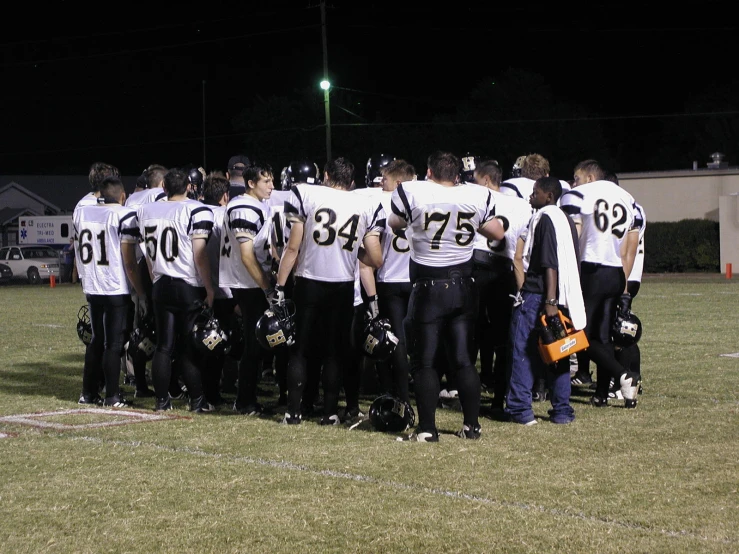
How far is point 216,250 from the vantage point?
28.4 ft

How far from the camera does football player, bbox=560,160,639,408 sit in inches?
322

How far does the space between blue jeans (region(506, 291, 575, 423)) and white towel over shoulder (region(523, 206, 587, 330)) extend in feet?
0.71

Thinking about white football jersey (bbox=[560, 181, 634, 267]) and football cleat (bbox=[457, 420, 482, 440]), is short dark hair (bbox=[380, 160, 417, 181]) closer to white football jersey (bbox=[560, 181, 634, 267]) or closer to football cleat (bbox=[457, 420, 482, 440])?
white football jersey (bbox=[560, 181, 634, 267])

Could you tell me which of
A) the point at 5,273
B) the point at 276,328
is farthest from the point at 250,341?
A: the point at 5,273

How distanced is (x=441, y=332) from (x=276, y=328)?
120cm

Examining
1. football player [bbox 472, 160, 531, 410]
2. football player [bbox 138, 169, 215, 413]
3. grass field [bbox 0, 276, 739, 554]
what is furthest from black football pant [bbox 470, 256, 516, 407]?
football player [bbox 138, 169, 215, 413]

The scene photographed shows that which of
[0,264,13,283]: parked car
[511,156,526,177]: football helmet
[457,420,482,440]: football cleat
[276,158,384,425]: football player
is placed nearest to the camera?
[457,420,482,440]: football cleat

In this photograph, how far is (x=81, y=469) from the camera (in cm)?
611

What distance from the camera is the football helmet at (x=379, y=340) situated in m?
7.34

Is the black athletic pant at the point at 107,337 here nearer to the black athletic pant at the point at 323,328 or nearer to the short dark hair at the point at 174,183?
the short dark hair at the point at 174,183

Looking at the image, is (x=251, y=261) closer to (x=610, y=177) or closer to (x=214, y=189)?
(x=214, y=189)

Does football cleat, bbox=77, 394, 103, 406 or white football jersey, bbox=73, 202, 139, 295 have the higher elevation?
white football jersey, bbox=73, 202, 139, 295

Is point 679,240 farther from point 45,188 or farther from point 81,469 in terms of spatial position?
point 45,188

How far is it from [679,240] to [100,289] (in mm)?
28731
